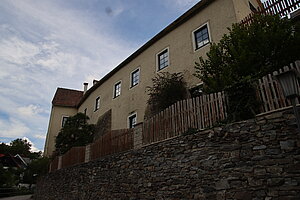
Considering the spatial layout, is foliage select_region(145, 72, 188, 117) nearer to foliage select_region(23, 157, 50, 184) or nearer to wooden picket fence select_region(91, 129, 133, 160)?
wooden picket fence select_region(91, 129, 133, 160)

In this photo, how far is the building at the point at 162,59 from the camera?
10731 millimetres

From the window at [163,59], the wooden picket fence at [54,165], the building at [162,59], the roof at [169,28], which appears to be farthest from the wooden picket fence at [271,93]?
the wooden picket fence at [54,165]

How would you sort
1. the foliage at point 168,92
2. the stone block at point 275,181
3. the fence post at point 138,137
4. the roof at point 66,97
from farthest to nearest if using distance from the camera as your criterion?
the roof at point 66,97 < the foliage at point 168,92 < the fence post at point 138,137 < the stone block at point 275,181

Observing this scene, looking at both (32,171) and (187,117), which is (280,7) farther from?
(32,171)

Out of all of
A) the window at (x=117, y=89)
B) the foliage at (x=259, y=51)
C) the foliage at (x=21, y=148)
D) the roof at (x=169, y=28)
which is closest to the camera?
the foliage at (x=259, y=51)

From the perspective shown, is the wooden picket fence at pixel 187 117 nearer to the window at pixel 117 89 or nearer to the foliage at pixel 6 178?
the window at pixel 117 89

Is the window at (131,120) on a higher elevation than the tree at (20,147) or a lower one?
lower

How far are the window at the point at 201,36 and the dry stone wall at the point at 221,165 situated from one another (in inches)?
259

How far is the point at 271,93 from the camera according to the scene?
16.8 ft

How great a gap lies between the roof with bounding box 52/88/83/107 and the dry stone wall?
19843 mm

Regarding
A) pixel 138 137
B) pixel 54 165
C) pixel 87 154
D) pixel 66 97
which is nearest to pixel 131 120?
pixel 87 154

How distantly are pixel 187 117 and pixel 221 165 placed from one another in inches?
74.4

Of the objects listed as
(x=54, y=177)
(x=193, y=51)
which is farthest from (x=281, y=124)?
(x=54, y=177)

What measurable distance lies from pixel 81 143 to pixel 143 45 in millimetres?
8700
